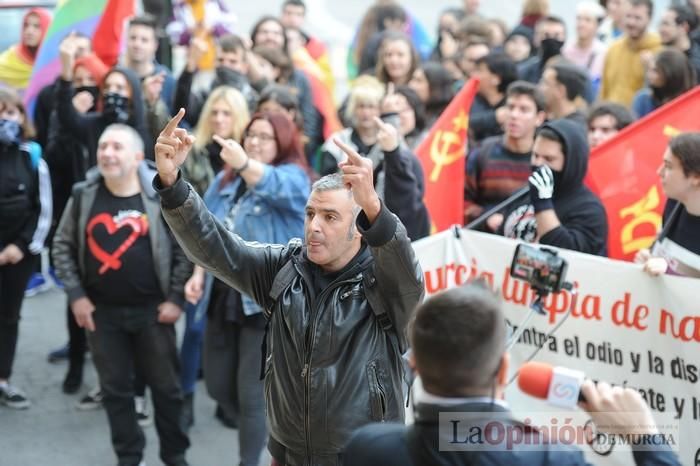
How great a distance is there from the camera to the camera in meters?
5.14

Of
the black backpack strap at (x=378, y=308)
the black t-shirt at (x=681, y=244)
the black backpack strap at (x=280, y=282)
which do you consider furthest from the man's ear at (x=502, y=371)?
the black t-shirt at (x=681, y=244)

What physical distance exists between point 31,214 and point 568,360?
3.58 m

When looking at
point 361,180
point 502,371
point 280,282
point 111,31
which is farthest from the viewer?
point 111,31

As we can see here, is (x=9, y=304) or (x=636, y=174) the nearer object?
(x=636, y=174)

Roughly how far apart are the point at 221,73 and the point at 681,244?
4.01 m

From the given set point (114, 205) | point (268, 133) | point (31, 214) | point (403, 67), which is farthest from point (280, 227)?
point (403, 67)

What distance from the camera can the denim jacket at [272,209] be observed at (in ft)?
18.3

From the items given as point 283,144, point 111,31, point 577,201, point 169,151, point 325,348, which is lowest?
point 325,348

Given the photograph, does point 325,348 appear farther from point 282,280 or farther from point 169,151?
point 169,151

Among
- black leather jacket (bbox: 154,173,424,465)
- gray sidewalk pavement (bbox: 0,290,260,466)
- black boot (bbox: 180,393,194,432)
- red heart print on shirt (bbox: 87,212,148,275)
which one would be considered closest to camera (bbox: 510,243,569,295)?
black leather jacket (bbox: 154,173,424,465)

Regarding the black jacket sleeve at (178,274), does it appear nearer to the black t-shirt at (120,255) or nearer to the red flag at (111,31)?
the black t-shirt at (120,255)

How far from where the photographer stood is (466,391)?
8.32 feet

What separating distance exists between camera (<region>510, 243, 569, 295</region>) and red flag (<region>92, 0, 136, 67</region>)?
15.6ft

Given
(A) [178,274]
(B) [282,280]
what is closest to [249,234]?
(A) [178,274]
